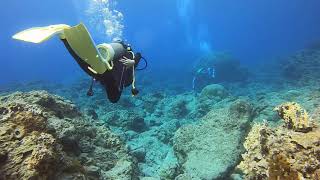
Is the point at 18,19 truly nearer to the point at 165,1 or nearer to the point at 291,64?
the point at 165,1

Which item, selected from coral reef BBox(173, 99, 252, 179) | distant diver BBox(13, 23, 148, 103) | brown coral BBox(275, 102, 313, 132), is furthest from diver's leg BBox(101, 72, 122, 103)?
coral reef BBox(173, 99, 252, 179)

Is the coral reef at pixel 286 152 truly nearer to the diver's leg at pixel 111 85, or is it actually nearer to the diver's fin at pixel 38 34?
the diver's leg at pixel 111 85

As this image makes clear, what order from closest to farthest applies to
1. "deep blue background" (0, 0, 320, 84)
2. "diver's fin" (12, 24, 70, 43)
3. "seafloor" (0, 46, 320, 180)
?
"diver's fin" (12, 24, 70, 43) → "seafloor" (0, 46, 320, 180) → "deep blue background" (0, 0, 320, 84)

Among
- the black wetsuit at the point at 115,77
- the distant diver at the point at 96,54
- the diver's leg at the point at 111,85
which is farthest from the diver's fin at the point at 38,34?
the diver's leg at the point at 111,85

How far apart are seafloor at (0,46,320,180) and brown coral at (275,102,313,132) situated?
0.04 feet

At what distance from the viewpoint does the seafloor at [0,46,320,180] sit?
3549 mm

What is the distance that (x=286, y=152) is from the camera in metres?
3.62

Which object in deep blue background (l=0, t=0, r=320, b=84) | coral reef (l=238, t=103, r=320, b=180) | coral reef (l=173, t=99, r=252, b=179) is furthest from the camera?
deep blue background (l=0, t=0, r=320, b=84)

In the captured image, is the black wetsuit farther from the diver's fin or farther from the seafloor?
the seafloor

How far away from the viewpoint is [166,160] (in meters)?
8.57

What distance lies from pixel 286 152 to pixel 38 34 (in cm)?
298

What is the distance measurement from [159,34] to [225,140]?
17138cm

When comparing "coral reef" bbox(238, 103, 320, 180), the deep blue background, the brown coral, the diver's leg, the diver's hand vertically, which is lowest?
"coral reef" bbox(238, 103, 320, 180)

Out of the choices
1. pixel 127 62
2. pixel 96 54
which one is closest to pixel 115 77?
pixel 127 62
